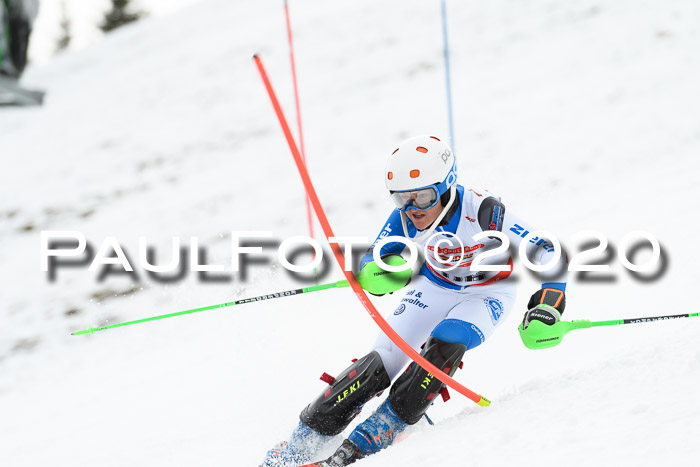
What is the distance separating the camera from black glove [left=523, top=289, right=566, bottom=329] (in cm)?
323

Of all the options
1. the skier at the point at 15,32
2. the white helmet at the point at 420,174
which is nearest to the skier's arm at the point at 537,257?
the white helmet at the point at 420,174

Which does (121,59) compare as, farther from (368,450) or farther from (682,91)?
(368,450)

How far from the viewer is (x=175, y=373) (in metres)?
5.53

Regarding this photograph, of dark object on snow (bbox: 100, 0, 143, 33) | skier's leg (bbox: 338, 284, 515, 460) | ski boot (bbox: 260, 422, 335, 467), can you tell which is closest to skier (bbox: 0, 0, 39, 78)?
ski boot (bbox: 260, 422, 335, 467)

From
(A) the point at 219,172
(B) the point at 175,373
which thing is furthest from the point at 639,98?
(B) the point at 175,373

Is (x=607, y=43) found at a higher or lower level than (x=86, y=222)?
higher

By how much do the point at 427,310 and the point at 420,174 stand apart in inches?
34.6

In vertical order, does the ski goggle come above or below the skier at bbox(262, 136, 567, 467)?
above

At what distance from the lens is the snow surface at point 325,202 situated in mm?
3184

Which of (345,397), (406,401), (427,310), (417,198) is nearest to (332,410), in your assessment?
(345,397)

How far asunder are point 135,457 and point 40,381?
2.27 m

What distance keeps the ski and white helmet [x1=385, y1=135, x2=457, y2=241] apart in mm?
10354

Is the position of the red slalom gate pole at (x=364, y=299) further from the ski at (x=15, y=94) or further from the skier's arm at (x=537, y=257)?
the ski at (x=15, y=94)

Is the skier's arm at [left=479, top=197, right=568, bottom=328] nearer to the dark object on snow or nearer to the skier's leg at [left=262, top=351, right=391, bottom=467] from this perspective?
the skier's leg at [left=262, top=351, right=391, bottom=467]
